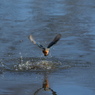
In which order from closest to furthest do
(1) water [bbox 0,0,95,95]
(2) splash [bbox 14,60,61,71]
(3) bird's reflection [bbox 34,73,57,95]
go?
1. (3) bird's reflection [bbox 34,73,57,95]
2. (1) water [bbox 0,0,95,95]
3. (2) splash [bbox 14,60,61,71]

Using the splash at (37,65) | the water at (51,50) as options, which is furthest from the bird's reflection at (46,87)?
the splash at (37,65)

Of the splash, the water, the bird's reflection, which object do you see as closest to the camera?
the bird's reflection

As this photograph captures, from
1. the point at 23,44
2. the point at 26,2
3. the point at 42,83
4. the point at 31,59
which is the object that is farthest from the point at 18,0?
the point at 42,83

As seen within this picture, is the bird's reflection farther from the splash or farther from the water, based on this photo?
the splash

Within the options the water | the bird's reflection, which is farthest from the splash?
the bird's reflection

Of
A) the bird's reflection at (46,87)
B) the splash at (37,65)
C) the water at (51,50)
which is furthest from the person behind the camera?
the splash at (37,65)

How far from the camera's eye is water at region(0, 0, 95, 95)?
738 cm

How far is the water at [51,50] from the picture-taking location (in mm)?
7383

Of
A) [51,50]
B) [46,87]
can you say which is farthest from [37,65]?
[46,87]

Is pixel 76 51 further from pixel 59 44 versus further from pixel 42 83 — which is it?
pixel 42 83

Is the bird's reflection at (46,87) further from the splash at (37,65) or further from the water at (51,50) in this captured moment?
the splash at (37,65)

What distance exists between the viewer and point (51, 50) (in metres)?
9.65

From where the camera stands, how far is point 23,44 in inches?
400

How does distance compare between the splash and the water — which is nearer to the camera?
the water
